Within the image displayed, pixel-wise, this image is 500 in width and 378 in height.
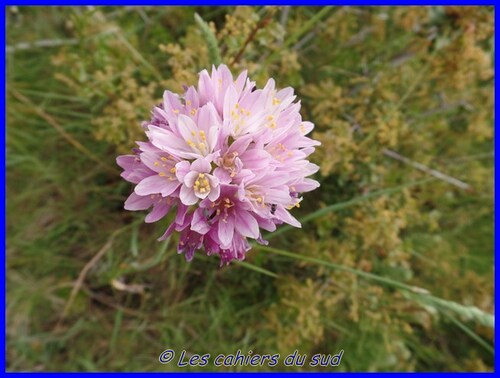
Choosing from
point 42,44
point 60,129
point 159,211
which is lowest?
point 159,211

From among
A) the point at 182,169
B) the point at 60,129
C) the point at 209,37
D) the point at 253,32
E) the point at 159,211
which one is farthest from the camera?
the point at 60,129

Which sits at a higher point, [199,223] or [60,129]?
[60,129]

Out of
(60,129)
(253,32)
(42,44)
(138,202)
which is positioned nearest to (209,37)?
(253,32)

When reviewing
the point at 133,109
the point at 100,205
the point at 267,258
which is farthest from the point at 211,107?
the point at 100,205

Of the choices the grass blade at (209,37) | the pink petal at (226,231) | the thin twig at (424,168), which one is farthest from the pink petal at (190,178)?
the thin twig at (424,168)

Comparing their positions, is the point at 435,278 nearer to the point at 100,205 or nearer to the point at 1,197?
the point at 100,205

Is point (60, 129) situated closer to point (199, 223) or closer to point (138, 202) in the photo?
point (138, 202)

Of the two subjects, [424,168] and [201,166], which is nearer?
[201,166]

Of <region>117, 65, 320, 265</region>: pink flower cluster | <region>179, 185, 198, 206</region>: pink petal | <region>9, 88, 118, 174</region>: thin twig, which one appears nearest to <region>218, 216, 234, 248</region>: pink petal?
<region>117, 65, 320, 265</region>: pink flower cluster
